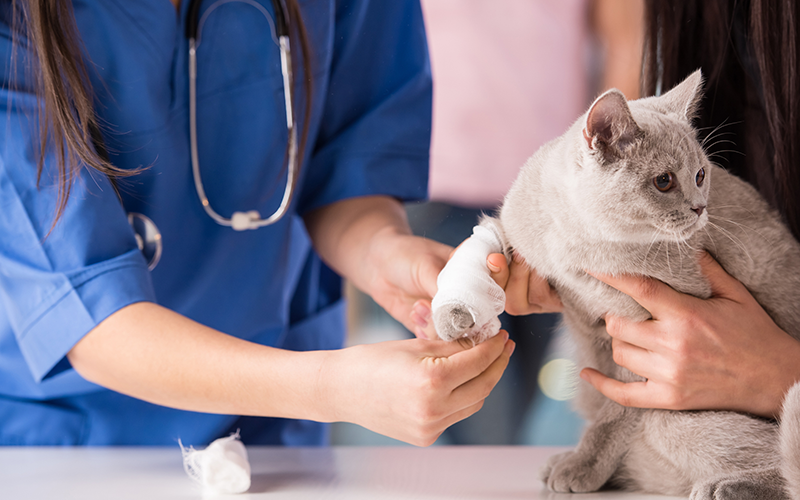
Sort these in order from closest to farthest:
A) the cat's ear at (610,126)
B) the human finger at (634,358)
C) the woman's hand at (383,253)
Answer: the cat's ear at (610,126)
the human finger at (634,358)
the woman's hand at (383,253)

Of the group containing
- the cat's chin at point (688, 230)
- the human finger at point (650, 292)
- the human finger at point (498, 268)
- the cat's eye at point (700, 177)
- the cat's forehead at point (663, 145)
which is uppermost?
the cat's forehead at point (663, 145)

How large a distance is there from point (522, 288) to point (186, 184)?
0.51 metres

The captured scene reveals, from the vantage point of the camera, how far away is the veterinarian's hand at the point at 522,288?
0.67 metres

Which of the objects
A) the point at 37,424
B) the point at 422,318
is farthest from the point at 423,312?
the point at 37,424

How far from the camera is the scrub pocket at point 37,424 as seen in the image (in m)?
0.84

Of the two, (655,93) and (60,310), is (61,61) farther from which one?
(655,93)

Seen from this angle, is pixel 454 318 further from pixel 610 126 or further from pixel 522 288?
pixel 610 126

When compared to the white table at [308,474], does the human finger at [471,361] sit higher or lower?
higher

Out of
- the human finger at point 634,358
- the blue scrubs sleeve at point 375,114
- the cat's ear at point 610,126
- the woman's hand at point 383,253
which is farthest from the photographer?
the blue scrubs sleeve at point 375,114

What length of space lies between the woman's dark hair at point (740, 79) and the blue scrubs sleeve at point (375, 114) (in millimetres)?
335

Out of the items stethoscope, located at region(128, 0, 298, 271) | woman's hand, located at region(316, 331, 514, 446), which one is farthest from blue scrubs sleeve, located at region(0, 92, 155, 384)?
woman's hand, located at region(316, 331, 514, 446)

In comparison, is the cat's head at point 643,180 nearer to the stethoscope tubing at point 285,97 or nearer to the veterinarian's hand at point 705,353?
the veterinarian's hand at point 705,353

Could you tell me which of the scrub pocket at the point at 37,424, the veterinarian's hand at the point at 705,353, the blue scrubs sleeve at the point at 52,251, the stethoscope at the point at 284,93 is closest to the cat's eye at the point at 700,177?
the veterinarian's hand at the point at 705,353

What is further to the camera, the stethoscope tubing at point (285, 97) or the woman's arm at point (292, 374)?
the stethoscope tubing at point (285, 97)
